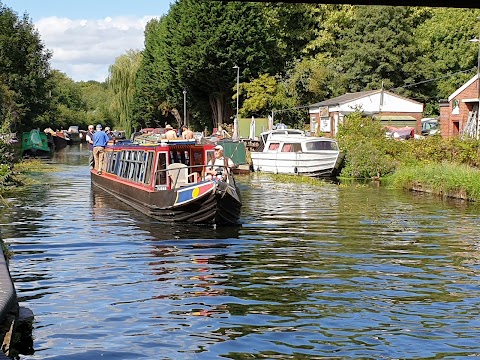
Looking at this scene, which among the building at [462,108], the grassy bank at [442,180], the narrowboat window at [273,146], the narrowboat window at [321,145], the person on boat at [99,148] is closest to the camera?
the grassy bank at [442,180]

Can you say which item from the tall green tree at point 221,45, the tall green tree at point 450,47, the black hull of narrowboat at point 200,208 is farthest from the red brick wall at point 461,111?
the black hull of narrowboat at point 200,208

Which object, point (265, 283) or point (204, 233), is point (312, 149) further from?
point (265, 283)

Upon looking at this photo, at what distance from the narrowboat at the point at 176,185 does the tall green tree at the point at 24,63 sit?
3682cm

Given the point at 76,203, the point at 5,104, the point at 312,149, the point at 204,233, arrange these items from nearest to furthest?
the point at 204,233 → the point at 76,203 → the point at 312,149 → the point at 5,104

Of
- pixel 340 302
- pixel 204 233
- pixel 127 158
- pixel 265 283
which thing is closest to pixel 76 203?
pixel 127 158

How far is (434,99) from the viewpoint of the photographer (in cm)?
7150

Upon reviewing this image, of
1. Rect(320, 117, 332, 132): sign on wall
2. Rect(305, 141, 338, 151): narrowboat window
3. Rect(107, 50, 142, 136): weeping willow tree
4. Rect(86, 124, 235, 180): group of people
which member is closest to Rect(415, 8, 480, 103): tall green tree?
Rect(320, 117, 332, 132): sign on wall

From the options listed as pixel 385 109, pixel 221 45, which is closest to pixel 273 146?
pixel 385 109

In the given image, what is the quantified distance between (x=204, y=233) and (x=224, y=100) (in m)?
51.8

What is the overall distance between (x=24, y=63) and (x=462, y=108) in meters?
33.7

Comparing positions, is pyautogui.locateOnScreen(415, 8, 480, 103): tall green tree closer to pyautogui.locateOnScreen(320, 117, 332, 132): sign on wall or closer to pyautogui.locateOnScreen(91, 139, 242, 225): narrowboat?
pyautogui.locateOnScreen(320, 117, 332, 132): sign on wall

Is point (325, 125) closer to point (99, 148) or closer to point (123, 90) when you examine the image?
point (99, 148)

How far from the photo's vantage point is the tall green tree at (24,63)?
2420 inches

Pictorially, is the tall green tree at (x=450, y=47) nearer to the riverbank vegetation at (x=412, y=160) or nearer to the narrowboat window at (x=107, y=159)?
the riverbank vegetation at (x=412, y=160)
